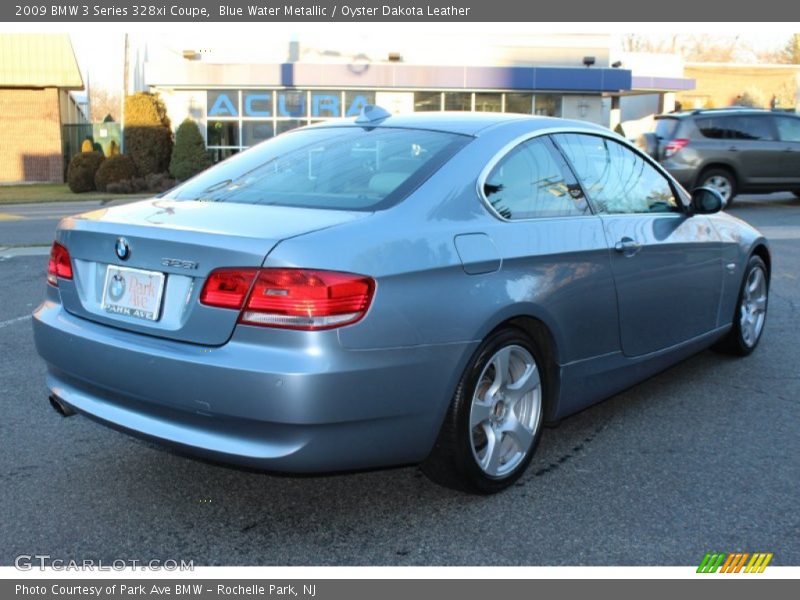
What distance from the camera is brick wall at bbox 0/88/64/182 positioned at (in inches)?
1309

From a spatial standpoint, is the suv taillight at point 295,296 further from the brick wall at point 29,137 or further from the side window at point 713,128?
the brick wall at point 29,137

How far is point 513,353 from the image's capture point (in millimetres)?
3721

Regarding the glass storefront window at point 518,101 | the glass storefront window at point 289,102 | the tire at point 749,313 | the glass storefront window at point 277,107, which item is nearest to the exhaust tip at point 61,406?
the tire at point 749,313

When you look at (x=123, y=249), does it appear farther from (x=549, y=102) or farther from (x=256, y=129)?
(x=549, y=102)

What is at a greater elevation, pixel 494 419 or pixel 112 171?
pixel 112 171

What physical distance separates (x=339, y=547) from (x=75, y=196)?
23.5 m

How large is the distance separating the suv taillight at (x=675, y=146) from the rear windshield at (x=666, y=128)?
16 centimetres

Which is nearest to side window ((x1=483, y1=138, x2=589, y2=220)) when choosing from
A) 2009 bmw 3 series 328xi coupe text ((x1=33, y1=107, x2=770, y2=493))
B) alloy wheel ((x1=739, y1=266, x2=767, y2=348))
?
2009 bmw 3 series 328xi coupe text ((x1=33, y1=107, x2=770, y2=493))

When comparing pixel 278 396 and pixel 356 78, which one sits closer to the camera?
pixel 278 396

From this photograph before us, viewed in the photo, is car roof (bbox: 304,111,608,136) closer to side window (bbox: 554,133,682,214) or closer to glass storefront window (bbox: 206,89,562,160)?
side window (bbox: 554,133,682,214)

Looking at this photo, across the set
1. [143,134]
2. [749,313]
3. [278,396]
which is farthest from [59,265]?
[143,134]

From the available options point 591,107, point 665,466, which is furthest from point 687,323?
point 591,107

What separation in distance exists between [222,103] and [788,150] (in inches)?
686

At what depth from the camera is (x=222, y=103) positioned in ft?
90.2
